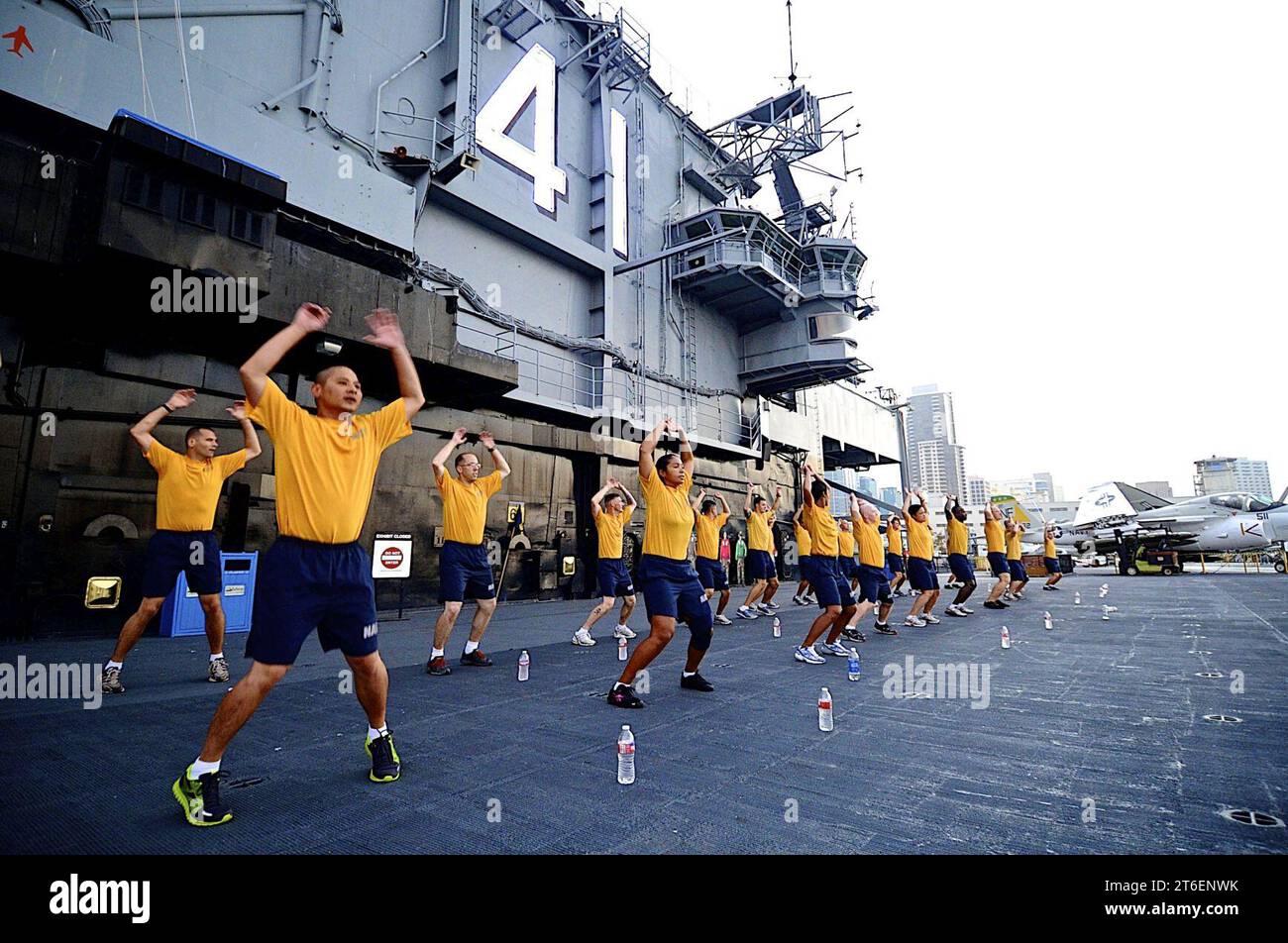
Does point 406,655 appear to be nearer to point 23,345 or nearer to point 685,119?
point 23,345

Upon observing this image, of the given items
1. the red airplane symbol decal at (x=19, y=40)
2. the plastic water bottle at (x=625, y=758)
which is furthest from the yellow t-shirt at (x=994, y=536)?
the red airplane symbol decal at (x=19, y=40)

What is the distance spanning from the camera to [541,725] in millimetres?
4090

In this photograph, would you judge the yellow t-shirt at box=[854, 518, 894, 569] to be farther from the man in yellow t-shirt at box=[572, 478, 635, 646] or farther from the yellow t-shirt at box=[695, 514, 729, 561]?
the man in yellow t-shirt at box=[572, 478, 635, 646]

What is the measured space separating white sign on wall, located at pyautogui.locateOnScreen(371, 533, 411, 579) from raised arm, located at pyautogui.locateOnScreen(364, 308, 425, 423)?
10261mm

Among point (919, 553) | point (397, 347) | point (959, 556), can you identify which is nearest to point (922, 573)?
point (919, 553)

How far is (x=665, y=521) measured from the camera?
495 centimetres

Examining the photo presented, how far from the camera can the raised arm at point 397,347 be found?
2.90 metres

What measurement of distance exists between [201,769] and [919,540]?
10.5 m

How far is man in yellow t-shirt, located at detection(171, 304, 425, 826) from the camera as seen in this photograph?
2.57 m

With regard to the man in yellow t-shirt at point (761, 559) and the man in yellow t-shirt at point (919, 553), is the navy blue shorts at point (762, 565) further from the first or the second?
the man in yellow t-shirt at point (919, 553)

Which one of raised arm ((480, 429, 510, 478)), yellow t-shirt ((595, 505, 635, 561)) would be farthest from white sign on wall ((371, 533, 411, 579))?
raised arm ((480, 429, 510, 478))

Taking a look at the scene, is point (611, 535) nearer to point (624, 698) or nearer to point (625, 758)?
point (624, 698)

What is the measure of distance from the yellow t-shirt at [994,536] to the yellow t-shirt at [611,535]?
28.7 ft
